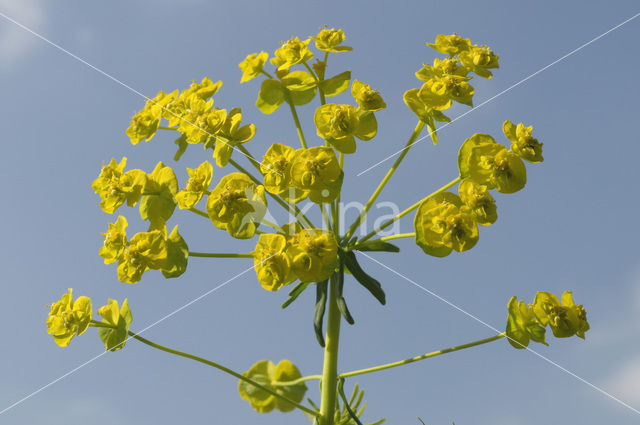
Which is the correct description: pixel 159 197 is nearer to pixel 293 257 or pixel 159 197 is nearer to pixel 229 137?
pixel 229 137

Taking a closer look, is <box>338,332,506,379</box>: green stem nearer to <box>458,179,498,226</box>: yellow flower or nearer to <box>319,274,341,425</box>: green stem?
<box>319,274,341,425</box>: green stem

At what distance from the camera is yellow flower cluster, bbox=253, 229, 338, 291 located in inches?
122

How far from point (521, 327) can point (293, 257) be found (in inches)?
51.8

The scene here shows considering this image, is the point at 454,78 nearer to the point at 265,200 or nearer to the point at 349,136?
the point at 349,136

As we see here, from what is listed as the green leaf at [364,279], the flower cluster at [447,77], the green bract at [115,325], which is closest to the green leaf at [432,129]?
the flower cluster at [447,77]

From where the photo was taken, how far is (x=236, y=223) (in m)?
3.36

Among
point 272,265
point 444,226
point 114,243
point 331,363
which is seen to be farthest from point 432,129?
point 114,243

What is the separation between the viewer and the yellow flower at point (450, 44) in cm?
415

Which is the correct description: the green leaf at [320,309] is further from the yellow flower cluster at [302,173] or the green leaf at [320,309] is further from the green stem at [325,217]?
the yellow flower cluster at [302,173]

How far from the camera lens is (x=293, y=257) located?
124 inches

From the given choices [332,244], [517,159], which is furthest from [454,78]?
[332,244]

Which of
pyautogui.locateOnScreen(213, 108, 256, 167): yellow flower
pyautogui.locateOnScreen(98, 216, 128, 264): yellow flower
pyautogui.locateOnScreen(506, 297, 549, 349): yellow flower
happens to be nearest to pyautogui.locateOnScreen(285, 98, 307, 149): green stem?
pyautogui.locateOnScreen(213, 108, 256, 167): yellow flower

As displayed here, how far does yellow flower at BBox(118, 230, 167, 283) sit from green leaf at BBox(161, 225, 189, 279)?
3 centimetres

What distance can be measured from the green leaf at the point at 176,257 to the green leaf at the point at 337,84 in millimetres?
1256
